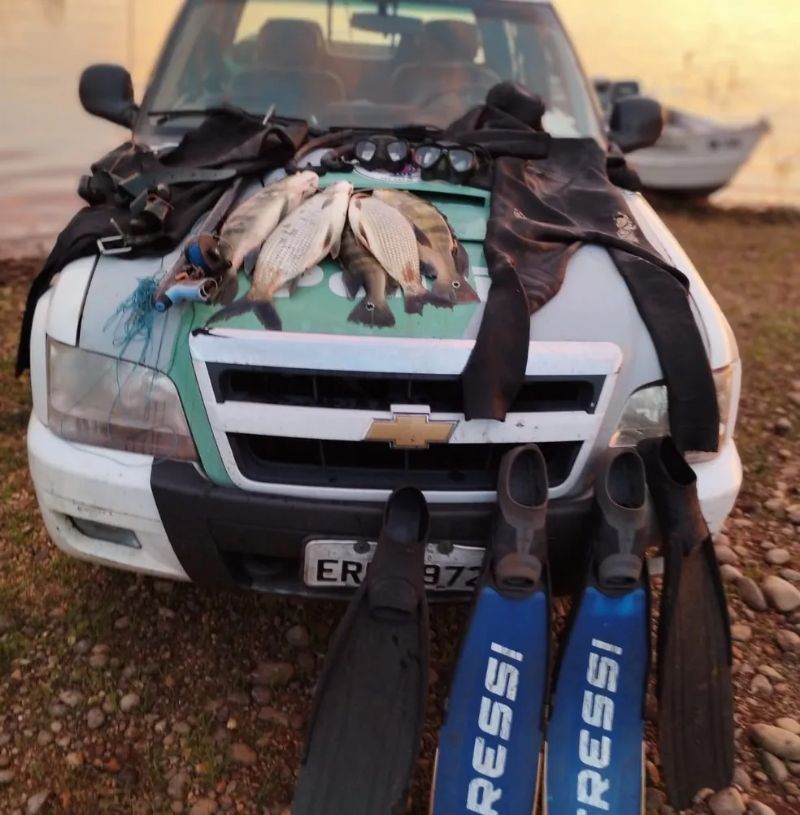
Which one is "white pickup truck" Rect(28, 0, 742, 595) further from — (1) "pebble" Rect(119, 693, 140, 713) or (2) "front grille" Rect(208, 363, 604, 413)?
(1) "pebble" Rect(119, 693, 140, 713)

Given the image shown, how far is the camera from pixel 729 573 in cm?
307

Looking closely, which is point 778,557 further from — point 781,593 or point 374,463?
point 374,463

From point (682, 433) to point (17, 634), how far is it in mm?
2041

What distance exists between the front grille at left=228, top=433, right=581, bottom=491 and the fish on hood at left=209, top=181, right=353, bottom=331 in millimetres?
313

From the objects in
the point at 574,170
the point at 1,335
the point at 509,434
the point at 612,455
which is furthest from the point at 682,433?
the point at 1,335

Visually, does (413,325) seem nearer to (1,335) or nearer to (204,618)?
(204,618)

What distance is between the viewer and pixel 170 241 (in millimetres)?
2441

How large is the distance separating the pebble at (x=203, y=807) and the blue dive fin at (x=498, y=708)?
0.56 metres

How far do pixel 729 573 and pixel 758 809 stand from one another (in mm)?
1013

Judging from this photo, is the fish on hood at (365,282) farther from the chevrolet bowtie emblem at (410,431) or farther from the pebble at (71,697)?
the pebble at (71,697)

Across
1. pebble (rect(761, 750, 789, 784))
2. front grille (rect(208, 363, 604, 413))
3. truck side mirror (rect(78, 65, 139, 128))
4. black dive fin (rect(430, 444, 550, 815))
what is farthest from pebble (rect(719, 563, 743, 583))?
truck side mirror (rect(78, 65, 139, 128))

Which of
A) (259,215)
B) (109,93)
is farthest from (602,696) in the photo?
(109,93)

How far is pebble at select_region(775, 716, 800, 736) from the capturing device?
2.43 m

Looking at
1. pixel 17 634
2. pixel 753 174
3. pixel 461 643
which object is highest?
pixel 461 643
